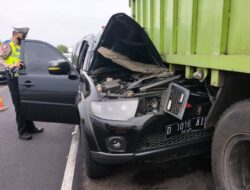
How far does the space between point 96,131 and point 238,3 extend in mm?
1699

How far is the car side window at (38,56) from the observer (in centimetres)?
468

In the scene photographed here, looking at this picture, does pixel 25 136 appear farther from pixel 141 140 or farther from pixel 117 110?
pixel 141 140

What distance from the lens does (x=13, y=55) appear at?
5.05 metres

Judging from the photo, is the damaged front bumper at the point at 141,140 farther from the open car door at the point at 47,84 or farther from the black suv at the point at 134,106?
the open car door at the point at 47,84

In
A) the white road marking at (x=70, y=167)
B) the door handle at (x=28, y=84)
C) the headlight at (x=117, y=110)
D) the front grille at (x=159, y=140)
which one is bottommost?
the white road marking at (x=70, y=167)

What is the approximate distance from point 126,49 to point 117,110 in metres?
1.17

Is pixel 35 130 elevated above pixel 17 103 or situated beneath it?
situated beneath

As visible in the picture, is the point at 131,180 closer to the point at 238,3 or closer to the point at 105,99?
the point at 105,99

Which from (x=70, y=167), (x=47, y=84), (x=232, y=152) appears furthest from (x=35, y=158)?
(x=232, y=152)

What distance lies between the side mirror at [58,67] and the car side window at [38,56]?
0.35 m

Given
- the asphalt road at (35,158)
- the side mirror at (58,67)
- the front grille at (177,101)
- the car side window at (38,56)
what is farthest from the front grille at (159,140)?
the car side window at (38,56)

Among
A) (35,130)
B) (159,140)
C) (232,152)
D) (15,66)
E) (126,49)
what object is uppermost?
(126,49)

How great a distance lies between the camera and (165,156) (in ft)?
8.92

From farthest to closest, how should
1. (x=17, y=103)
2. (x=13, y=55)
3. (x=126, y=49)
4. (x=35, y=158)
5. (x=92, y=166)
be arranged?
(x=13, y=55) < (x=17, y=103) < (x=35, y=158) < (x=126, y=49) < (x=92, y=166)
